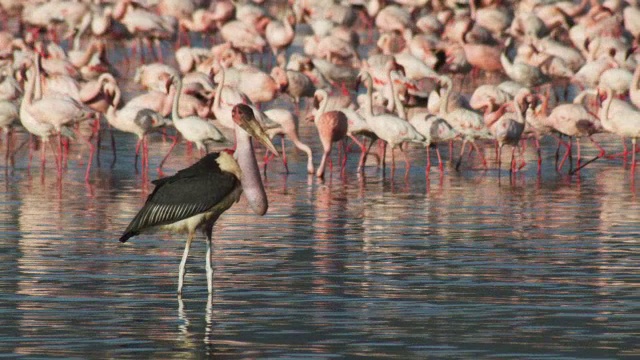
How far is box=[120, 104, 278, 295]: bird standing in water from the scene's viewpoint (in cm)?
995

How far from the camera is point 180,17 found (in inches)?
1383

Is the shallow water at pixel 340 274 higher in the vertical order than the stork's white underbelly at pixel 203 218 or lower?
lower

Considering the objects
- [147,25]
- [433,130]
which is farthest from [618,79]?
[147,25]

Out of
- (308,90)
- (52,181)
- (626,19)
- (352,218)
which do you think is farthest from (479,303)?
(626,19)

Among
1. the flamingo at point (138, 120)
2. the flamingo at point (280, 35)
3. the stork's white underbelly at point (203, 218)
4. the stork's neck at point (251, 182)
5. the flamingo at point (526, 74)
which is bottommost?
the stork's white underbelly at point (203, 218)

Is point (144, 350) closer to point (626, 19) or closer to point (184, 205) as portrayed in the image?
point (184, 205)

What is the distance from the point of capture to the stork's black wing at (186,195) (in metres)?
9.93

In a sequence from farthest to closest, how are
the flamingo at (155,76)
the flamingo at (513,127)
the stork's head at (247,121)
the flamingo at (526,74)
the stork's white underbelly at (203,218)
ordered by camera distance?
the flamingo at (526,74) < the flamingo at (155,76) < the flamingo at (513,127) < the stork's head at (247,121) < the stork's white underbelly at (203,218)

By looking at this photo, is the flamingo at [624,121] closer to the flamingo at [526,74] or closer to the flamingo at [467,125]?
the flamingo at [467,125]

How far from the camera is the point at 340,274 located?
36.1 ft

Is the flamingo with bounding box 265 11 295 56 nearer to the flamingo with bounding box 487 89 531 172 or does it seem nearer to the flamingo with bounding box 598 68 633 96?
the flamingo with bounding box 598 68 633 96

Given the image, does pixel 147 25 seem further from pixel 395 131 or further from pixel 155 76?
pixel 395 131

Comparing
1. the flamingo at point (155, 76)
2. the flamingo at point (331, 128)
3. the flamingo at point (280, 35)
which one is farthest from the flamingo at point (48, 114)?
the flamingo at point (280, 35)

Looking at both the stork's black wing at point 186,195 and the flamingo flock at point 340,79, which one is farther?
the flamingo flock at point 340,79
